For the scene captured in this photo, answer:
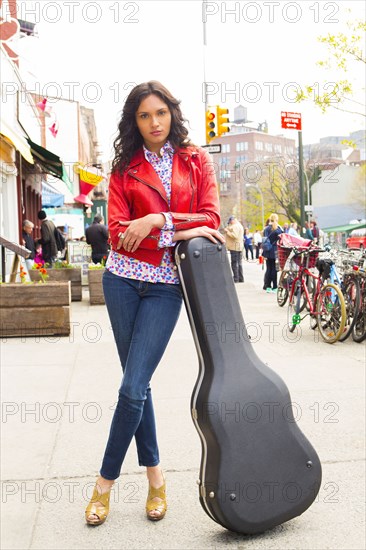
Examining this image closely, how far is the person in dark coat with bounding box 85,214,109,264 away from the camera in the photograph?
15.1 metres

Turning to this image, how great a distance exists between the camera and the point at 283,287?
465 inches

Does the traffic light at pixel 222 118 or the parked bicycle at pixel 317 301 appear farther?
the traffic light at pixel 222 118

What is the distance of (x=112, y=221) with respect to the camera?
289 centimetres

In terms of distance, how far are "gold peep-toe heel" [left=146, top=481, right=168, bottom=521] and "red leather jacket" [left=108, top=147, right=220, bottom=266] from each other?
1.13 meters

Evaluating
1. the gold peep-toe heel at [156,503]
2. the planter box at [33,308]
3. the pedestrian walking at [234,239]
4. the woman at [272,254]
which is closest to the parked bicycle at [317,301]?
the planter box at [33,308]

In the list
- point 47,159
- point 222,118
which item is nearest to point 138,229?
point 47,159

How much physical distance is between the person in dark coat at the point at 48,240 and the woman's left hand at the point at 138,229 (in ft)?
41.5

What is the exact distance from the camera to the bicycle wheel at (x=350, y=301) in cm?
774

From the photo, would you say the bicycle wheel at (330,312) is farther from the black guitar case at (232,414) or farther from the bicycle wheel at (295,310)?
the black guitar case at (232,414)

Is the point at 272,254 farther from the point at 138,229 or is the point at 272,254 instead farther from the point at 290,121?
the point at 138,229

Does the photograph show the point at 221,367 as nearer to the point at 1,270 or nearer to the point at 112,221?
the point at 112,221

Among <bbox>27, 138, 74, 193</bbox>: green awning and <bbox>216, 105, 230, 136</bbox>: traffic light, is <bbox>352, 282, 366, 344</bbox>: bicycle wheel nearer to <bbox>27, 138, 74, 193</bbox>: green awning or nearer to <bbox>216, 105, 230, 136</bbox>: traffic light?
<bbox>27, 138, 74, 193</bbox>: green awning

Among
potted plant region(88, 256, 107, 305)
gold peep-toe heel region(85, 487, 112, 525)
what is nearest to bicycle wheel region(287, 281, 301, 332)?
potted plant region(88, 256, 107, 305)

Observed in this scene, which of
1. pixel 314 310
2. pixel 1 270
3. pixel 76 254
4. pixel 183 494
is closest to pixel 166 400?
pixel 183 494
